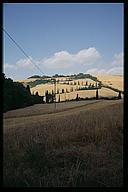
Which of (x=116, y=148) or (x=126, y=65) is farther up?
(x=126, y=65)

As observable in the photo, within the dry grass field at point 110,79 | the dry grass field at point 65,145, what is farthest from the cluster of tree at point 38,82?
the dry grass field at point 110,79

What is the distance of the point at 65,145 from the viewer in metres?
3.15

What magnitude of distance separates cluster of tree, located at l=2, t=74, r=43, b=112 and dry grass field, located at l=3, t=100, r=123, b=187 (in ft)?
0.25

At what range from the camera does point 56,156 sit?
114 inches

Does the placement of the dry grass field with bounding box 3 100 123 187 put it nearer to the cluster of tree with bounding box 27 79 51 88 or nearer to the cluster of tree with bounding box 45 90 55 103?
the cluster of tree with bounding box 45 90 55 103

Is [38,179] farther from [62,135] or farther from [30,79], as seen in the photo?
[30,79]

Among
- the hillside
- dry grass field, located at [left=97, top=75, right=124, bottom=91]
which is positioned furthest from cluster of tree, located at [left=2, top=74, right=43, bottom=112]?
dry grass field, located at [left=97, top=75, right=124, bottom=91]

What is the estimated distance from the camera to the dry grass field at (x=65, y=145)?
261 cm

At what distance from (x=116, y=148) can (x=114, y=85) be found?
712 millimetres

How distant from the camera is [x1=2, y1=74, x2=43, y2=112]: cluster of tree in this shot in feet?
8.48

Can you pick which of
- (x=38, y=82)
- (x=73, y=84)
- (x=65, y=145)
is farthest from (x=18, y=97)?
(x=65, y=145)

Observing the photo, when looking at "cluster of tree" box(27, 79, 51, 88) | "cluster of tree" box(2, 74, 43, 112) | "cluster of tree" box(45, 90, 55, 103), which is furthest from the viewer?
"cluster of tree" box(45, 90, 55, 103)

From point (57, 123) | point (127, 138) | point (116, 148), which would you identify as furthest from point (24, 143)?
point (127, 138)

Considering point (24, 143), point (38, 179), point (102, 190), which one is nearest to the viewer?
point (102, 190)
